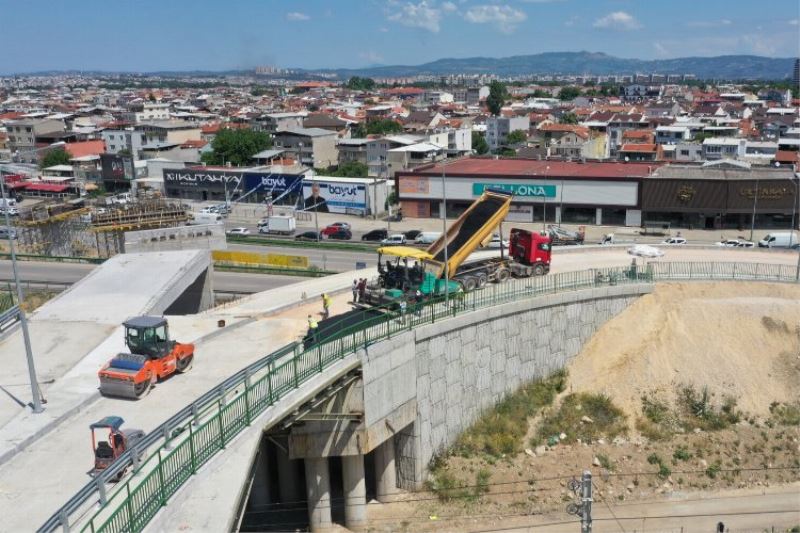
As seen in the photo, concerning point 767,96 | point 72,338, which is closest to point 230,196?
point 72,338

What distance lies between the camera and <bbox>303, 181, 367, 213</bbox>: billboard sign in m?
62.0

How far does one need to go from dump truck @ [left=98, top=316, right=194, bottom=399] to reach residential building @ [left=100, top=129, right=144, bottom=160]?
264ft

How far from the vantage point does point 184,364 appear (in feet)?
65.1

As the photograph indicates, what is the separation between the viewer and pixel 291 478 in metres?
21.8

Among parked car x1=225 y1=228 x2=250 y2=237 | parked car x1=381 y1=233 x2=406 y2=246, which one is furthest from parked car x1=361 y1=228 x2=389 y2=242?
parked car x1=225 y1=228 x2=250 y2=237

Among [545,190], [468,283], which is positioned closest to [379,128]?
[545,190]

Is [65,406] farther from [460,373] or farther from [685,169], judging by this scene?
[685,169]

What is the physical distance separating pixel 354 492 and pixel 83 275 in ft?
80.4

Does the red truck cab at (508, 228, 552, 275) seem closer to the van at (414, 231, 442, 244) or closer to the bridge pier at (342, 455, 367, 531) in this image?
the bridge pier at (342, 455, 367, 531)

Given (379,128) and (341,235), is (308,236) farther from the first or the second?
(379,128)

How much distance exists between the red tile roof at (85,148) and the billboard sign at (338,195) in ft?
136

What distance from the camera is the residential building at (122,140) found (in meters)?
94.6

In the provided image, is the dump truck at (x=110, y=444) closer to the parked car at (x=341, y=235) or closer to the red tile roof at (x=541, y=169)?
the parked car at (x=341, y=235)

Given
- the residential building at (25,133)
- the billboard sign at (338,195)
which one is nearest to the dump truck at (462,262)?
the billboard sign at (338,195)
